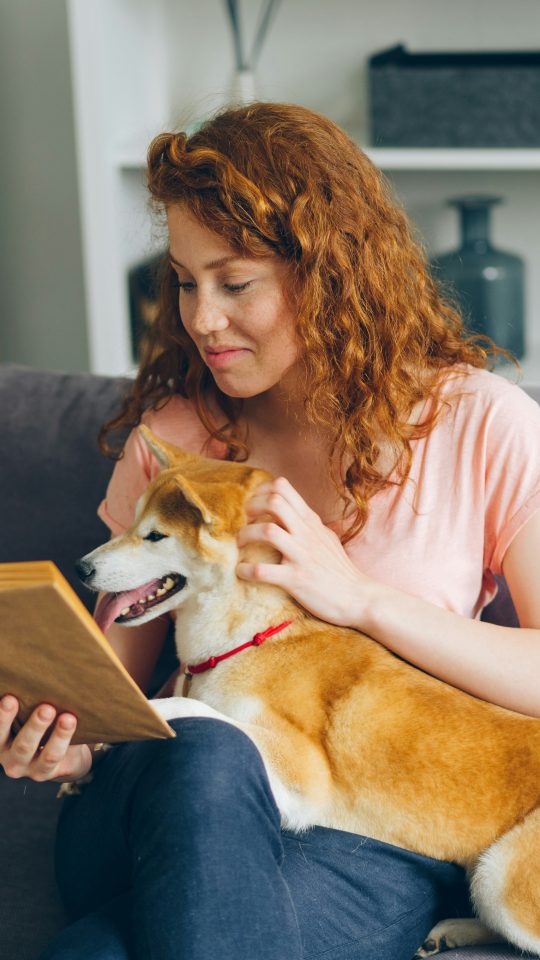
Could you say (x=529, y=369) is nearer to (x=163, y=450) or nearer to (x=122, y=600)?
(x=163, y=450)

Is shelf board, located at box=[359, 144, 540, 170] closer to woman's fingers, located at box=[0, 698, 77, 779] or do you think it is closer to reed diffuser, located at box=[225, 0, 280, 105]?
reed diffuser, located at box=[225, 0, 280, 105]

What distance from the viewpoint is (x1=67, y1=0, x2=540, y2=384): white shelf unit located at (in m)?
2.47

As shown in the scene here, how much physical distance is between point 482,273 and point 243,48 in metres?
0.88

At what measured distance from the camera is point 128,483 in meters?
1.53

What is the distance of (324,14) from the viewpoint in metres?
2.76

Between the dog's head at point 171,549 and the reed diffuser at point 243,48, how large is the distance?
1.46 meters

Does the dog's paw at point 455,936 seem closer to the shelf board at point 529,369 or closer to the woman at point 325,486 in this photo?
the woman at point 325,486

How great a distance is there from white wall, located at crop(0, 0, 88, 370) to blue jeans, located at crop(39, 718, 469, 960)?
1881mm

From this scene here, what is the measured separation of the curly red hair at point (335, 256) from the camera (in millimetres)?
1308

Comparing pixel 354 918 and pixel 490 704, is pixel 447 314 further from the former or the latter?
pixel 354 918

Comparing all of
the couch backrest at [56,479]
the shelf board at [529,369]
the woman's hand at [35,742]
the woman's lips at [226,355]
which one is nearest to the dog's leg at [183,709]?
the woman's hand at [35,742]

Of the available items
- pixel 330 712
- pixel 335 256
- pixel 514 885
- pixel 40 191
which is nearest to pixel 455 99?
pixel 40 191

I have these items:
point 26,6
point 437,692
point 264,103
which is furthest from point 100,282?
point 437,692

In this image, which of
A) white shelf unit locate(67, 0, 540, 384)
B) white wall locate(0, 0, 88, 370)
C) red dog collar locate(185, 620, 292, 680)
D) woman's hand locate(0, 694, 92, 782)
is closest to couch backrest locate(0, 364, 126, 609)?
red dog collar locate(185, 620, 292, 680)
